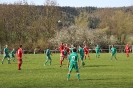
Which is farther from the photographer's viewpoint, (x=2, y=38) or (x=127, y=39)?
(x=127, y=39)

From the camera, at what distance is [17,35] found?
77125 millimetres

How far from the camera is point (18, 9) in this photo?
75938mm

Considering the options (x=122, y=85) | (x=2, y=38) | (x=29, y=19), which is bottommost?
(x=122, y=85)

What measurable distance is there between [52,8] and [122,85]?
6586 centimetres

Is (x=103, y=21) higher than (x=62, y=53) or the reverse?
higher

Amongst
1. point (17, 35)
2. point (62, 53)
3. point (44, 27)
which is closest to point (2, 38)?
point (17, 35)

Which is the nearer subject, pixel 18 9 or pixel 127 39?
pixel 18 9

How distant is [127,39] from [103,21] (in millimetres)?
12486

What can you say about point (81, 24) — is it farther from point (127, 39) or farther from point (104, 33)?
point (127, 39)

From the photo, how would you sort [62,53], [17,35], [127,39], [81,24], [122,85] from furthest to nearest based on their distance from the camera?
[81,24]
[127,39]
[17,35]
[62,53]
[122,85]

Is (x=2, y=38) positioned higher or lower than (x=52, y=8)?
lower

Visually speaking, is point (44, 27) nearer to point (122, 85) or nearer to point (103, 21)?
point (103, 21)

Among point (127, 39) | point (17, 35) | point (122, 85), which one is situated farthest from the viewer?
point (127, 39)

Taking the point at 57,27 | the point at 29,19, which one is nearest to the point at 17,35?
the point at 29,19
